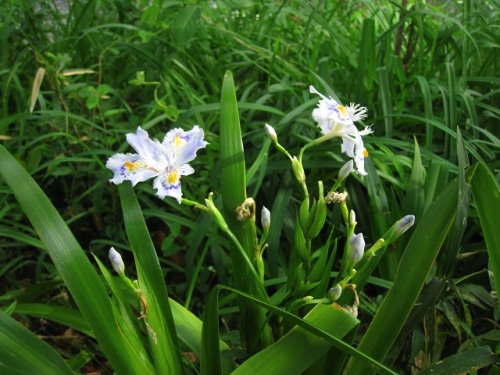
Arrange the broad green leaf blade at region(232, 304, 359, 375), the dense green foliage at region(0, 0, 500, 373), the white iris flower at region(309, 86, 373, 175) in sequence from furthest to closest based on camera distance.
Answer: the dense green foliage at region(0, 0, 500, 373) < the white iris flower at region(309, 86, 373, 175) < the broad green leaf blade at region(232, 304, 359, 375)

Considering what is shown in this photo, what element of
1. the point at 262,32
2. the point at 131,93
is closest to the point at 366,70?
the point at 262,32

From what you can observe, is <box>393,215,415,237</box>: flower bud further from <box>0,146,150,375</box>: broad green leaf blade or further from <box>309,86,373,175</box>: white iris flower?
<box>0,146,150,375</box>: broad green leaf blade

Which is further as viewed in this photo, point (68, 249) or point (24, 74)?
point (24, 74)

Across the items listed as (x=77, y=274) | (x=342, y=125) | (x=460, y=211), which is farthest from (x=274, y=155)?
(x=77, y=274)

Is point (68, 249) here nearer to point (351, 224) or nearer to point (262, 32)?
point (351, 224)

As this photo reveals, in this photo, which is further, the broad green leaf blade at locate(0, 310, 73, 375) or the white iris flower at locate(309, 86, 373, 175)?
the white iris flower at locate(309, 86, 373, 175)

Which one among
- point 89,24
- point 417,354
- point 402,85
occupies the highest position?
point 89,24

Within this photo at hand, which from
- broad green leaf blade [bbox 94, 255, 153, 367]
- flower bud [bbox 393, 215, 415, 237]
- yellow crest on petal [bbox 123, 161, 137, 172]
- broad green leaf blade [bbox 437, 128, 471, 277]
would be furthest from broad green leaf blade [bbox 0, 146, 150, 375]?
broad green leaf blade [bbox 437, 128, 471, 277]
